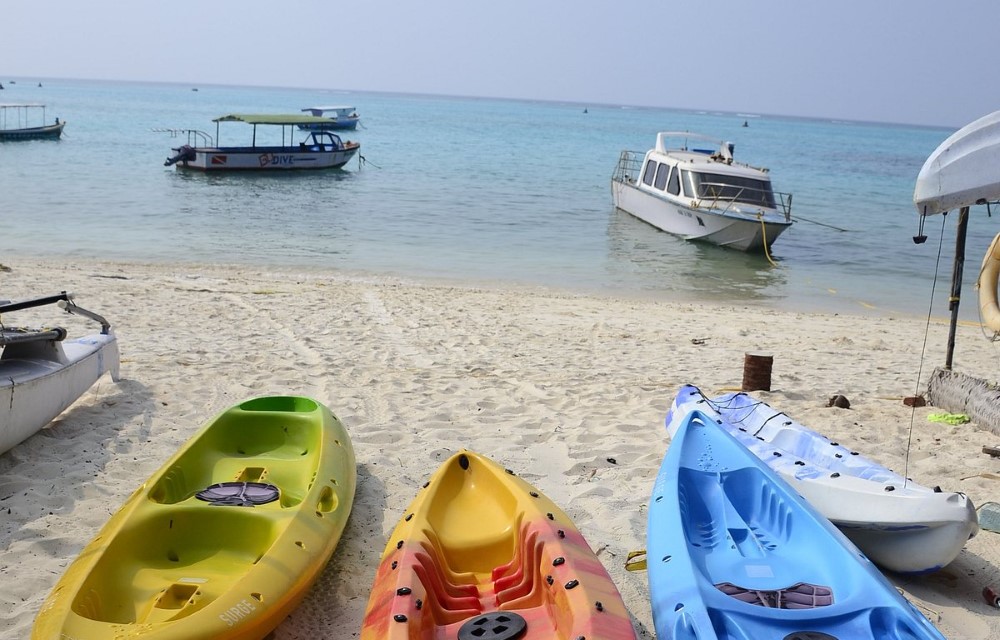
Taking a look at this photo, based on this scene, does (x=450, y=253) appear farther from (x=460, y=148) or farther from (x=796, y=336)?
(x=460, y=148)

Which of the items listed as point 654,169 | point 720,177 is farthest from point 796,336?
point 654,169

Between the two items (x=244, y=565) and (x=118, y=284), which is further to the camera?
(x=118, y=284)

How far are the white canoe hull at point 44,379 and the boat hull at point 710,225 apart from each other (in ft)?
48.8

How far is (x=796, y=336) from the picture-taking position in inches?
421

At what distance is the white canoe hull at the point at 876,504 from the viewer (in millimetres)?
3986

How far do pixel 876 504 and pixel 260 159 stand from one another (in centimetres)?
2963

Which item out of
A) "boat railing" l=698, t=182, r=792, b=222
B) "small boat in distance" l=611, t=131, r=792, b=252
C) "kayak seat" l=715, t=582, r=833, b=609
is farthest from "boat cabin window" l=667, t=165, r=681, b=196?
"kayak seat" l=715, t=582, r=833, b=609

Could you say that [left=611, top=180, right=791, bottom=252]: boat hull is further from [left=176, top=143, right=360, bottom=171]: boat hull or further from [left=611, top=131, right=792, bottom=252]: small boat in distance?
[left=176, top=143, right=360, bottom=171]: boat hull

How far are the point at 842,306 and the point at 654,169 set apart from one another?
8.87m

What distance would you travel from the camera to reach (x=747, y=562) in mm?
4172

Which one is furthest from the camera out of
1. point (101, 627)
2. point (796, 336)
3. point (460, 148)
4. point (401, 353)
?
point (460, 148)

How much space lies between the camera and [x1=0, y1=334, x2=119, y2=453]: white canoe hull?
5.21 metres

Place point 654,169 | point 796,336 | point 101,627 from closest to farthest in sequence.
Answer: point 101,627, point 796,336, point 654,169

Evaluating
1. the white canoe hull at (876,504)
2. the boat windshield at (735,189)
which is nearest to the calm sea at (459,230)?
the boat windshield at (735,189)
